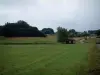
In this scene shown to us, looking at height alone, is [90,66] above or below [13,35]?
below

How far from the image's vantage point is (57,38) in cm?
3603

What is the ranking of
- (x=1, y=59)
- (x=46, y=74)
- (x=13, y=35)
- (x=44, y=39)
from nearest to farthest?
(x=46, y=74) < (x=1, y=59) < (x=13, y=35) < (x=44, y=39)

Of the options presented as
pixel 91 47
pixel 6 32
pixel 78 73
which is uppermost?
pixel 6 32

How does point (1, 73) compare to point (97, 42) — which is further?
point (97, 42)

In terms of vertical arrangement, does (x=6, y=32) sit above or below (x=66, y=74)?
above

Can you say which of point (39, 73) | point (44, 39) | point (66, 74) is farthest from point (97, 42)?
point (44, 39)

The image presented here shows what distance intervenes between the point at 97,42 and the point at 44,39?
56.7 ft

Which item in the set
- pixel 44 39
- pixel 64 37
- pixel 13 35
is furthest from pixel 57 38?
pixel 13 35

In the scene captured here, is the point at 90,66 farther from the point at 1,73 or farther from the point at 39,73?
the point at 1,73

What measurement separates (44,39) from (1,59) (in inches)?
643

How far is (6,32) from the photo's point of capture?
710 centimetres

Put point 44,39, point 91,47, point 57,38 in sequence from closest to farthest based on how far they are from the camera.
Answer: point 91,47
point 44,39
point 57,38

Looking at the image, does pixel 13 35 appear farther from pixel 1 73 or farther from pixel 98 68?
pixel 98 68

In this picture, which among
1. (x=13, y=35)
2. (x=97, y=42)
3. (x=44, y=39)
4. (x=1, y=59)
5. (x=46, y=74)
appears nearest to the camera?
(x=46, y=74)
